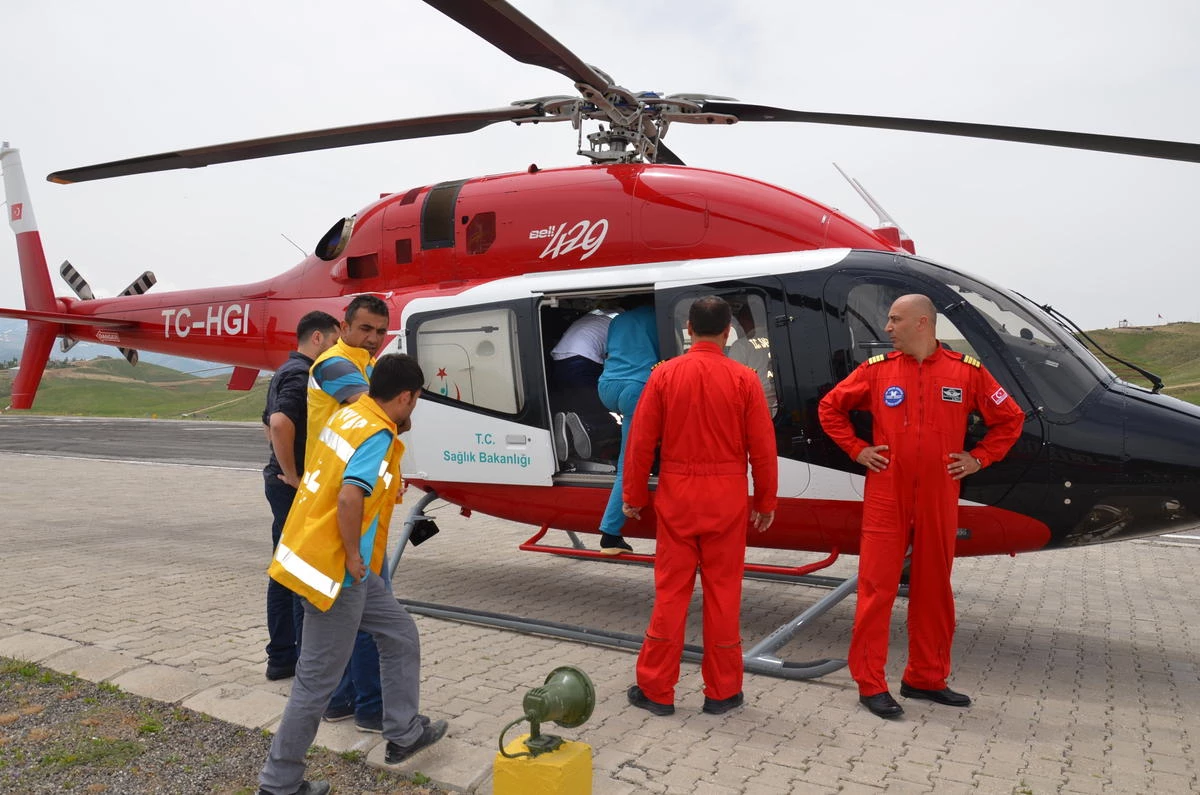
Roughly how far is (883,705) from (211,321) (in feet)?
21.7

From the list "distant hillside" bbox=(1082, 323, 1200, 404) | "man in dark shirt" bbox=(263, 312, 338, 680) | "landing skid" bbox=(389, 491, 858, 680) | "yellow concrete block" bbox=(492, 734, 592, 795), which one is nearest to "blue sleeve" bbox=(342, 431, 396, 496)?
"yellow concrete block" bbox=(492, 734, 592, 795)

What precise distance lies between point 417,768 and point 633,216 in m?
3.67

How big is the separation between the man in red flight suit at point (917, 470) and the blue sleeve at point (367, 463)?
7.85ft

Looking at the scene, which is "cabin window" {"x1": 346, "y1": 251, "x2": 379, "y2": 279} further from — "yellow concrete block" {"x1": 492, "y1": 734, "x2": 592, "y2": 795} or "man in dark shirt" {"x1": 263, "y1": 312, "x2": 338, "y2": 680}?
"yellow concrete block" {"x1": 492, "y1": 734, "x2": 592, "y2": 795}

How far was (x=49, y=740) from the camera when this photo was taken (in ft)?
12.8

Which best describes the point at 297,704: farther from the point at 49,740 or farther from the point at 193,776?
the point at 49,740

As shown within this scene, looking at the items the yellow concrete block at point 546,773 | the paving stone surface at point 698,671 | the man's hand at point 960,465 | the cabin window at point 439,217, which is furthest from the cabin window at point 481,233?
the yellow concrete block at point 546,773

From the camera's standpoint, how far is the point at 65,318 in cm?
935

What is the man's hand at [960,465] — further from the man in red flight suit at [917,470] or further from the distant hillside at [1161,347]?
the distant hillside at [1161,347]

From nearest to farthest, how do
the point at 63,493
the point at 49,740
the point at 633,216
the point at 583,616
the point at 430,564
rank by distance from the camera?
1. the point at 49,740
2. the point at 633,216
3. the point at 583,616
4. the point at 430,564
5. the point at 63,493

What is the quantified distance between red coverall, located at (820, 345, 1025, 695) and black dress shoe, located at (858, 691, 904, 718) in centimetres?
3

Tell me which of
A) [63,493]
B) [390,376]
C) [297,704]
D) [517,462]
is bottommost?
[63,493]

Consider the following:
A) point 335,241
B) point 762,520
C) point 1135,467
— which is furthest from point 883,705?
point 335,241

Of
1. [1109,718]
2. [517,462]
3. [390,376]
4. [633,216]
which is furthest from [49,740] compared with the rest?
[1109,718]
